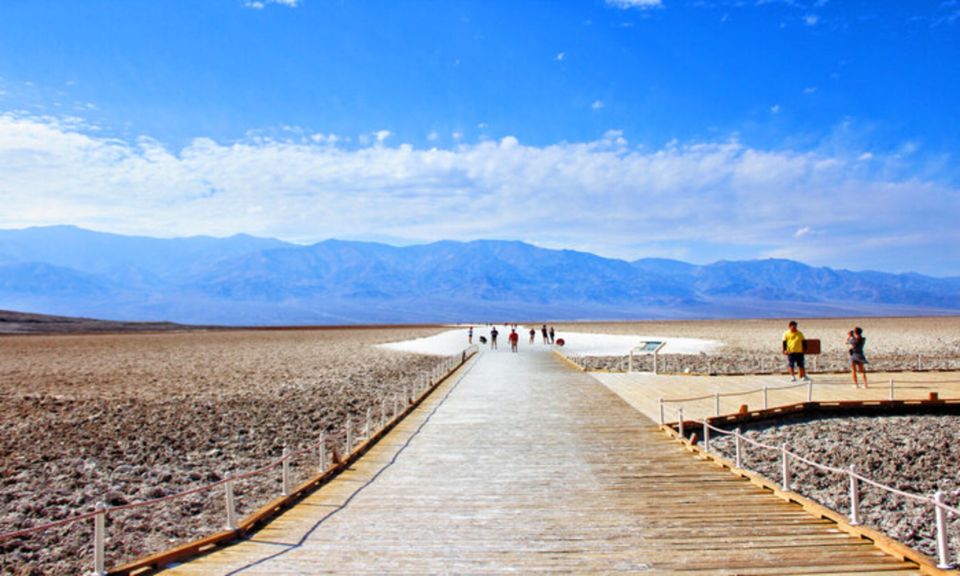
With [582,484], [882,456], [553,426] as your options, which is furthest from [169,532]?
[882,456]

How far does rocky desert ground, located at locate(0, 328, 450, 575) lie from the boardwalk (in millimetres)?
3529

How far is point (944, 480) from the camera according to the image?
1386cm

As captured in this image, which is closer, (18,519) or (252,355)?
(18,519)

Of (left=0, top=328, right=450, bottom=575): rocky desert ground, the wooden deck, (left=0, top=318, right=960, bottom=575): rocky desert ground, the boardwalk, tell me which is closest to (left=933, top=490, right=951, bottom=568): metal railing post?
the boardwalk

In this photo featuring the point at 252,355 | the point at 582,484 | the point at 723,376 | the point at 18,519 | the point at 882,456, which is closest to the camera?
the point at 582,484

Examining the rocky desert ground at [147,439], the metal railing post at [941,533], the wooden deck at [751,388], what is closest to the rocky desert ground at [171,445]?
the rocky desert ground at [147,439]

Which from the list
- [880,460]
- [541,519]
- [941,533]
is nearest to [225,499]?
[541,519]

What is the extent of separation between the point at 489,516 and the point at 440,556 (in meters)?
1.68

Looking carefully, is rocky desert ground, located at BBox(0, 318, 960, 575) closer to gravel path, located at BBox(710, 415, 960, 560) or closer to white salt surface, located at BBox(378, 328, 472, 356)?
gravel path, located at BBox(710, 415, 960, 560)

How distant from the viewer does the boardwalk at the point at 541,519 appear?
721cm

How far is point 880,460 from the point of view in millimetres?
15031

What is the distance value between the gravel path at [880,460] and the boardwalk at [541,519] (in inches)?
105

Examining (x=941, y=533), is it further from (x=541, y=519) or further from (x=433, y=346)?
(x=433, y=346)

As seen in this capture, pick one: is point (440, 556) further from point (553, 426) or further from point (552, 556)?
point (553, 426)
